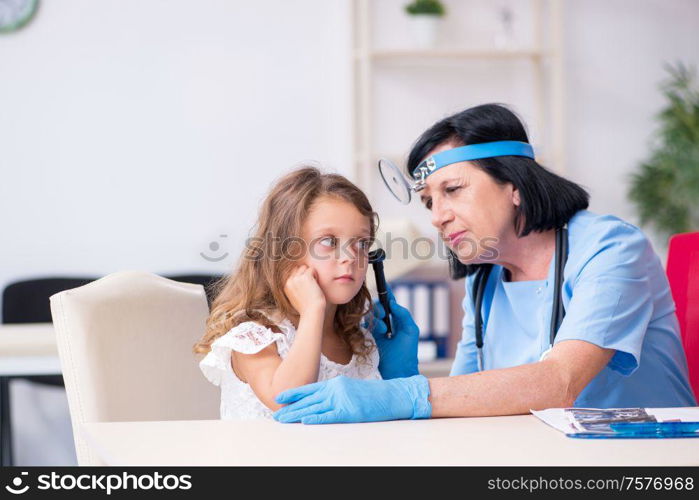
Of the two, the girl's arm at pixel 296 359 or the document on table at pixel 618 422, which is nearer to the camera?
the document on table at pixel 618 422

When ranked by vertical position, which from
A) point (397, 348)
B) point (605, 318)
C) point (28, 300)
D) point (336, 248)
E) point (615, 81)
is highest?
point (615, 81)

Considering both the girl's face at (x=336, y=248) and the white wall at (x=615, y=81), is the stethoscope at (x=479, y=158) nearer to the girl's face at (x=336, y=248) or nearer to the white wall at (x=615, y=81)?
the girl's face at (x=336, y=248)

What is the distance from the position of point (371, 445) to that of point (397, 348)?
74 cm

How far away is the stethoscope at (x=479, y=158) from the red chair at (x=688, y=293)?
29cm

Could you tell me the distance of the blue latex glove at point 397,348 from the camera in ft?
5.76

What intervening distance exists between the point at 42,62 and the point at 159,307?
2.84 m

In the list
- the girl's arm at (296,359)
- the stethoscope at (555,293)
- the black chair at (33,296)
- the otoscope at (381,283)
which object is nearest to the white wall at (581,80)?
the black chair at (33,296)

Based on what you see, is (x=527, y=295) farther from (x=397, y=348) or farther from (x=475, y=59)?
(x=475, y=59)

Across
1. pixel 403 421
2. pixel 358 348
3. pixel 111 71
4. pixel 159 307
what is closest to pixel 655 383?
pixel 358 348

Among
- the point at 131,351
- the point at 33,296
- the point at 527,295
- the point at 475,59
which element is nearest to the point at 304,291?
the point at 131,351

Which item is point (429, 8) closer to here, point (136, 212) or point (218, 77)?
point (218, 77)

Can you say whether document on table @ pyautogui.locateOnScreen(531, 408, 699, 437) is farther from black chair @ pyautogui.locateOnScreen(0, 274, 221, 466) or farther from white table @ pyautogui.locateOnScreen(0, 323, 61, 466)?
black chair @ pyautogui.locateOnScreen(0, 274, 221, 466)

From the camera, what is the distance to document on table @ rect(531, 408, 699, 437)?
1092mm

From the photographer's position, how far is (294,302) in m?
1.56
